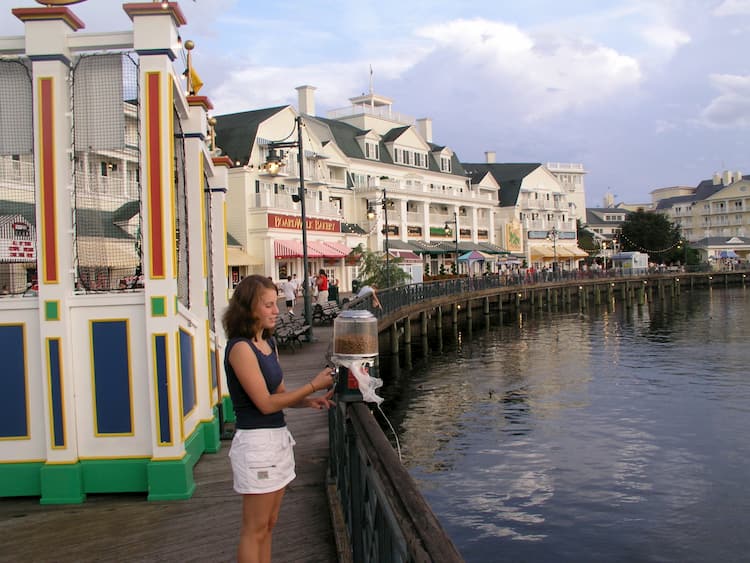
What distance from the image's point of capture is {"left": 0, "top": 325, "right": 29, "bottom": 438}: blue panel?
643 cm

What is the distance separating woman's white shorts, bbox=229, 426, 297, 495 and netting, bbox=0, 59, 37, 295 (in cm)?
398

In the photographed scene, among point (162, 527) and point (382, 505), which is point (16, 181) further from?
point (382, 505)

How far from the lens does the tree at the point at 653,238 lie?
330 feet

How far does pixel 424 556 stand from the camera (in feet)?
7.62

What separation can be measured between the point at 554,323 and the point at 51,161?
135 feet

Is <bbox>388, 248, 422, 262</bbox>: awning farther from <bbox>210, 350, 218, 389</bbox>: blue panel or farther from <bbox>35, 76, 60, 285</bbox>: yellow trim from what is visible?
<bbox>35, 76, 60, 285</bbox>: yellow trim

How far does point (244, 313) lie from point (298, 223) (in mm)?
40541

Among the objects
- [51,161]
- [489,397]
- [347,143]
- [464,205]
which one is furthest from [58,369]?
[464,205]

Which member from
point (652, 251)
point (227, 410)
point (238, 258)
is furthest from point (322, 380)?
point (652, 251)

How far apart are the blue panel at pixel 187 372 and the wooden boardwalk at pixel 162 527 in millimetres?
759

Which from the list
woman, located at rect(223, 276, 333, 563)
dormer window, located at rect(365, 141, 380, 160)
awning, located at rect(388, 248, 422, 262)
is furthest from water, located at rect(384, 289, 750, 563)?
dormer window, located at rect(365, 141, 380, 160)

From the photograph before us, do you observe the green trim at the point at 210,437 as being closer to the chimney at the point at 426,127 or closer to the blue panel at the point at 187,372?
the blue panel at the point at 187,372

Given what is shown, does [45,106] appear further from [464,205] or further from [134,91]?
[464,205]

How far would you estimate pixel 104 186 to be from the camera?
7008 mm
